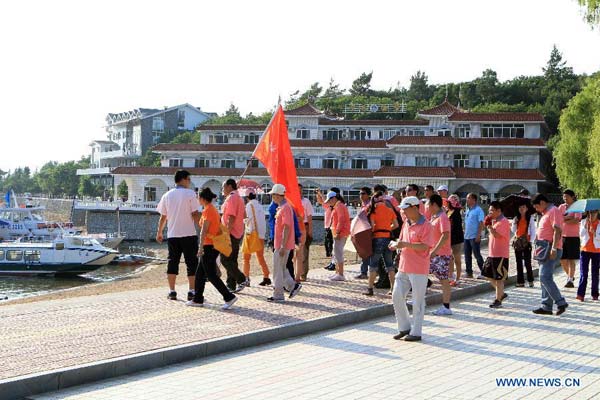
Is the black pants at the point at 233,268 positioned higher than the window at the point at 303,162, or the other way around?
the window at the point at 303,162

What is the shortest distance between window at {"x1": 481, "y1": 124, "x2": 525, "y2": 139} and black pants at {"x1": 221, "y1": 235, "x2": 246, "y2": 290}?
46266mm

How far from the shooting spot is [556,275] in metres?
17.6

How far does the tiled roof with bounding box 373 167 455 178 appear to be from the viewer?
52750mm

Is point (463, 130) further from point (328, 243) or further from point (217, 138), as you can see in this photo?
point (328, 243)

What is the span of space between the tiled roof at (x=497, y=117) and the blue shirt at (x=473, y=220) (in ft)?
135

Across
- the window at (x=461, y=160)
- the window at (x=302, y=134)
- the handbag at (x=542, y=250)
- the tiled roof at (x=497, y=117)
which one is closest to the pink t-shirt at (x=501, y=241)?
the handbag at (x=542, y=250)

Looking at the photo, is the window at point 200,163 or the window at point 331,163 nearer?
the window at point 331,163

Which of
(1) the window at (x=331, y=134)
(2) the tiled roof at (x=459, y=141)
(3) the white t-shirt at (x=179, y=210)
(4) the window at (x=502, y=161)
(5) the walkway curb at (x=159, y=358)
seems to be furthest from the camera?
(1) the window at (x=331, y=134)

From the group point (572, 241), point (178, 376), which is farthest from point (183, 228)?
point (572, 241)

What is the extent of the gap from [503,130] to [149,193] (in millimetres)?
30498

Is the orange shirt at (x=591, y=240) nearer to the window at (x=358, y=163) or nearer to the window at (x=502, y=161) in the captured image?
the window at (x=502, y=161)

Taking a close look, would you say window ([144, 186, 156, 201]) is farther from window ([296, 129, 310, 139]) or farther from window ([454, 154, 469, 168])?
window ([454, 154, 469, 168])

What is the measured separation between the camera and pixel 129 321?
9.20 meters

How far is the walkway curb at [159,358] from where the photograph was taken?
6135mm
